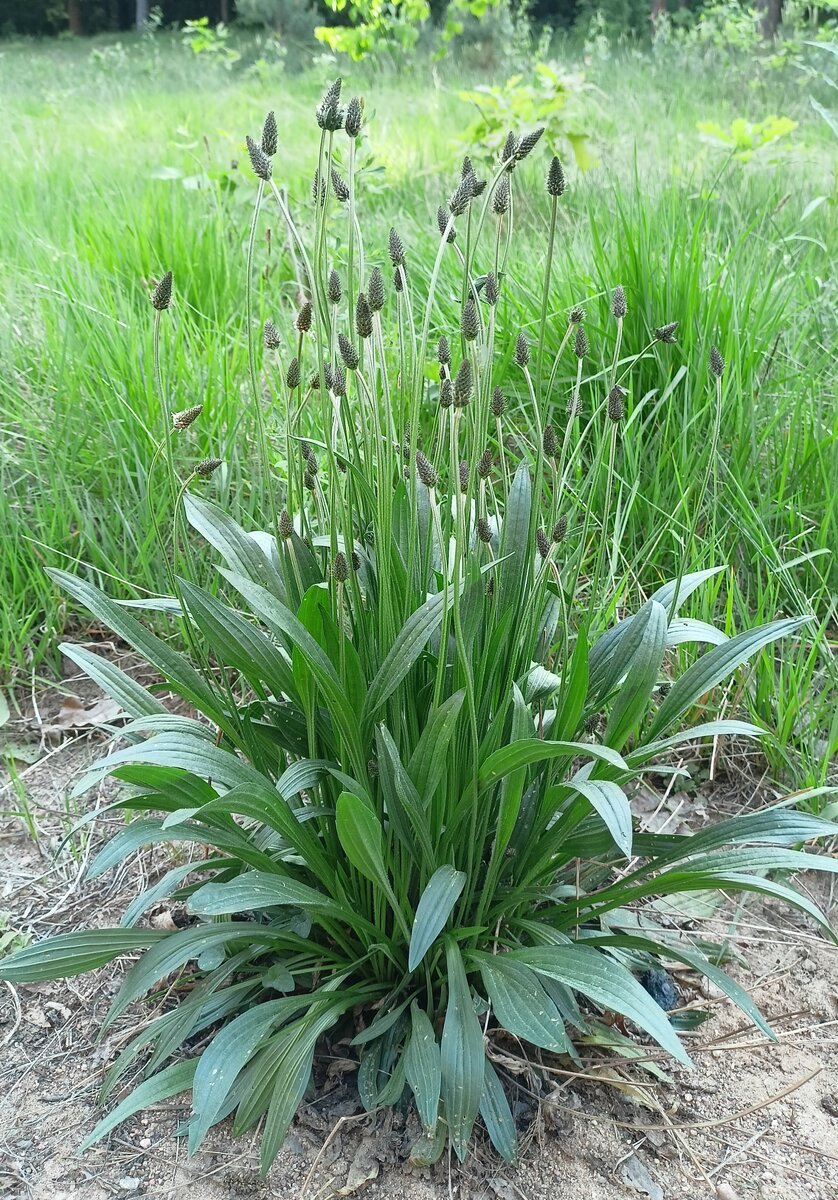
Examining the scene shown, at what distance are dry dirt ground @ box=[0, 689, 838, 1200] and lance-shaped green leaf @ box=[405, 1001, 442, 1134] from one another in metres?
0.13

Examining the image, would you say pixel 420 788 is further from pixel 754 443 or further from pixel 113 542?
pixel 754 443

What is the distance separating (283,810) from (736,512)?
1.39m

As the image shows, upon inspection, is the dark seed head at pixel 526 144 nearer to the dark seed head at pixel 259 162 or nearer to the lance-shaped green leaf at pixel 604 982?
the dark seed head at pixel 259 162

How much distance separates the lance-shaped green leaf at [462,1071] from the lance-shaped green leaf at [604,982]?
0.34ft

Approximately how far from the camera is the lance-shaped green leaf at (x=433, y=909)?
1.11m

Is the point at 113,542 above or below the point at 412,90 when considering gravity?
below

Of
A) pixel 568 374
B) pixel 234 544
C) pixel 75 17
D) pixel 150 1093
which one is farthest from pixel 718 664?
pixel 75 17

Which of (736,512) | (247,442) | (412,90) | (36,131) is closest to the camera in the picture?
(736,512)

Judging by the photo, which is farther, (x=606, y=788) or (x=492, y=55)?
(x=492, y=55)

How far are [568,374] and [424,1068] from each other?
1851 millimetres

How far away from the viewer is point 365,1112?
131 centimetres

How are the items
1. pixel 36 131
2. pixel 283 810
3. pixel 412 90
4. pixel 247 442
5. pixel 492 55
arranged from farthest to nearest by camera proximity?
pixel 492 55
pixel 412 90
pixel 36 131
pixel 247 442
pixel 283 810

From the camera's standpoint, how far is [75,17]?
23.7 meters

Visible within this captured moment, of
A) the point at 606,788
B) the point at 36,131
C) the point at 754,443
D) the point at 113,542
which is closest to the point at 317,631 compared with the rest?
the point at 606,788
